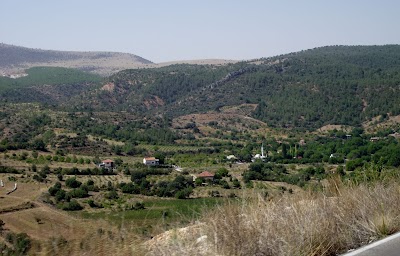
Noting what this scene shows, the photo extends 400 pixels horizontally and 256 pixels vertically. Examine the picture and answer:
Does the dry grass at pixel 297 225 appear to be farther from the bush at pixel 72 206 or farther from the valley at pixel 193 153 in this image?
the bush at pixel 72 206

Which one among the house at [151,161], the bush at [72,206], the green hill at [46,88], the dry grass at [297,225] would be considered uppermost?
the dry grass at [297,225]

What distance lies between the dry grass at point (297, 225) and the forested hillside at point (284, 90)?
288 ft

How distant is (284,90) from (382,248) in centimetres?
11204

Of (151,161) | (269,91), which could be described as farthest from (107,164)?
(269,91)

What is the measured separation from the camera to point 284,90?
115 metres

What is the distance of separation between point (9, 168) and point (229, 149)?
3758 centimetres

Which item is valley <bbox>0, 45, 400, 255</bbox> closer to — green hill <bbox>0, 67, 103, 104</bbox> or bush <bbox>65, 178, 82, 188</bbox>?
bush <bbox>65, 178, 82, 188</bbox>

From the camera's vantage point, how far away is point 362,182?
6.34 m

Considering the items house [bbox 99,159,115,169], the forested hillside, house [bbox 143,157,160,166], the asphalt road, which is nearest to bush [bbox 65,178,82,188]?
house [bbox 99,159,115,169]

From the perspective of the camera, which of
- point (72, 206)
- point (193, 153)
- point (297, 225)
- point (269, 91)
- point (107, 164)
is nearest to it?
point (297, 225)

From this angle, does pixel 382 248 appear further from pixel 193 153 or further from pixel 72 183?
pixel 193 153

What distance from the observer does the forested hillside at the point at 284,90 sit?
9881 cm

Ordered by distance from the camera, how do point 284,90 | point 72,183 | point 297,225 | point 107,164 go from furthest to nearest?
point 284,90
point 107,164
point 72,183
point 297,225

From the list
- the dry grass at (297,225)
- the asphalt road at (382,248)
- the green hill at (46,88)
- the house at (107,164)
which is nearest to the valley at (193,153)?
the dry grass at (297,225)
